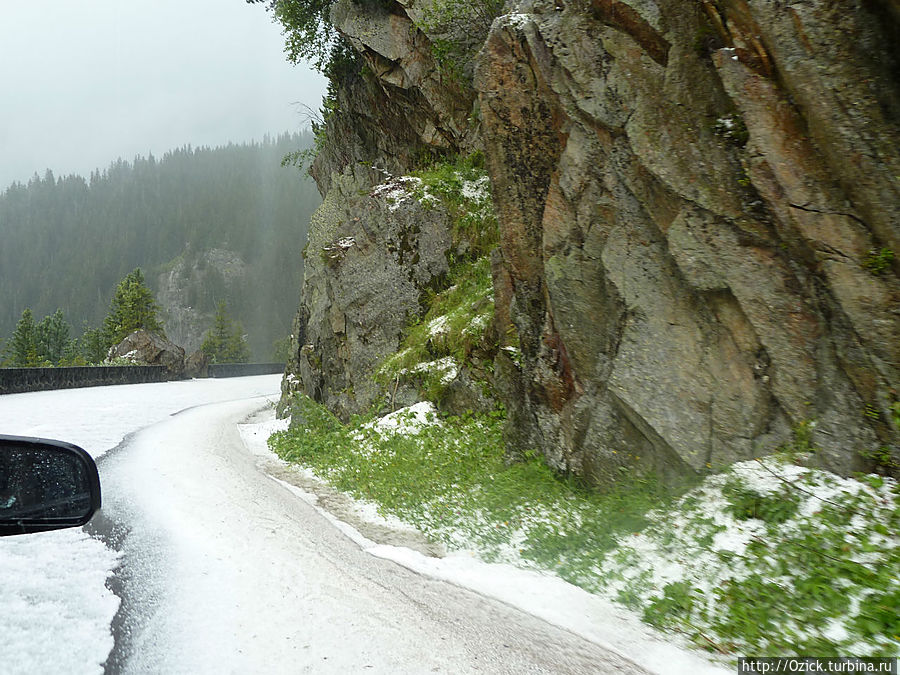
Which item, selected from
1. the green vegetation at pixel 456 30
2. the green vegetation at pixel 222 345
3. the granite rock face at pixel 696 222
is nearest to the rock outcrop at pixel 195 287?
the green vegetation at pixel 222 345

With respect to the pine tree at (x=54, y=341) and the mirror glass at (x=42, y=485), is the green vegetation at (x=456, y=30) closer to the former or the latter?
the mirror glass at (x=42, y=485)

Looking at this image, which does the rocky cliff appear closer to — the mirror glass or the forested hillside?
the mirror glass

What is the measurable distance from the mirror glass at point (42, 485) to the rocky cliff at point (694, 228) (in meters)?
5.38

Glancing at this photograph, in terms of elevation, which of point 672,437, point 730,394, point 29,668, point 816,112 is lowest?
point 29,668

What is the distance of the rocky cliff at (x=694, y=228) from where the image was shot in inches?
207

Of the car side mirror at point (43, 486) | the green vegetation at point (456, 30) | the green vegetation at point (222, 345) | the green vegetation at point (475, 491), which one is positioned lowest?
the green vegetation at point (222, 345)

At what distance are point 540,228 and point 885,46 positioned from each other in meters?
4.28

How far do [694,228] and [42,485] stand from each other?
6.05 m

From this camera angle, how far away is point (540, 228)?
338 inches

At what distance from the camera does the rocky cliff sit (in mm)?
5262

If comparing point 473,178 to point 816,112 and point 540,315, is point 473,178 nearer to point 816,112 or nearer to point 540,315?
point 540,315

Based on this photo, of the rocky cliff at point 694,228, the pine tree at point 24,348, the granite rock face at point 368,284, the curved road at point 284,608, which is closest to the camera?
the curved road at point 284,608

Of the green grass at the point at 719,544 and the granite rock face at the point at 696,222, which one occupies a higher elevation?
the granite rock face at the point at 696,222

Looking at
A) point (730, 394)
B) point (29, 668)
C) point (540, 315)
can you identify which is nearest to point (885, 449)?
point (730, 394)
